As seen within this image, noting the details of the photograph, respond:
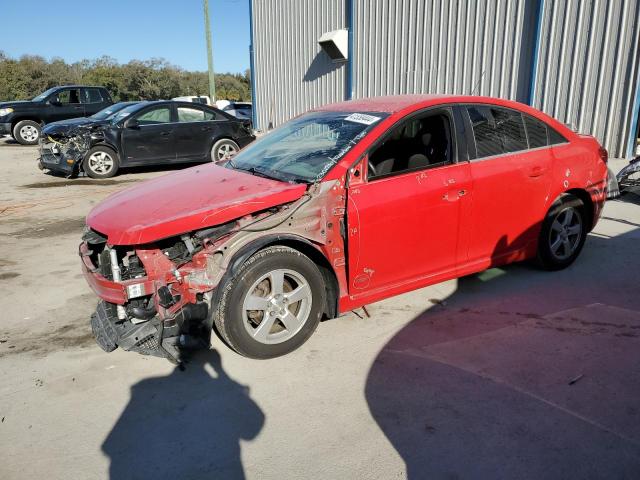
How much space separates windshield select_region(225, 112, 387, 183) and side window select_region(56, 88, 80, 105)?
1548 centimetres

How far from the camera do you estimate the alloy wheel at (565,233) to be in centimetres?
459

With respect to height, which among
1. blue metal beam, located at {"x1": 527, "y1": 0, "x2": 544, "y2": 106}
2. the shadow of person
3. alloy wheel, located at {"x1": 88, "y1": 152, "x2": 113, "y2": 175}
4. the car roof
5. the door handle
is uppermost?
blue metal beam, located at {"x1": 527, "y1": 0, "x2": 544, "y2": 106}

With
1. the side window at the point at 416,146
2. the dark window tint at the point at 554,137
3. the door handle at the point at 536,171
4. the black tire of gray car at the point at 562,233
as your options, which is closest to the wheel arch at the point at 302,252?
the side window at the point at 416,146

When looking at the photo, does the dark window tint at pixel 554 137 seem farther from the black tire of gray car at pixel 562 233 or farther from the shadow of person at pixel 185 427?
the shadow of person at pixel 185 427

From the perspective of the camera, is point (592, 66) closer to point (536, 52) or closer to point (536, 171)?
point (536, 52)

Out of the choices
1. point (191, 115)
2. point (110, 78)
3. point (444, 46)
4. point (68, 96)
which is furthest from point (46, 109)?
point (110, 78)

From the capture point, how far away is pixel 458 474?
92.3 inches

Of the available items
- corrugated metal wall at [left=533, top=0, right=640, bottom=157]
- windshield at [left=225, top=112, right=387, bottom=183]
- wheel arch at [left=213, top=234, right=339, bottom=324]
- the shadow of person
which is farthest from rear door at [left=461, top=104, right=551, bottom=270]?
corrugated metal wall at [left=533, top=0, right=640, bottom=157]

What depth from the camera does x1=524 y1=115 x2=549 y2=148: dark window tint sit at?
14.2 feet

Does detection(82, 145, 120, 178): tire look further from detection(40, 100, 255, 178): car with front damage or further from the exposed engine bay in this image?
the exposed engine bay

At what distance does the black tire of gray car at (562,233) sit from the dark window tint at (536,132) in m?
0.55

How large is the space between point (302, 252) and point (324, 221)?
0.26m

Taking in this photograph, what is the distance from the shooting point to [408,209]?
358cm

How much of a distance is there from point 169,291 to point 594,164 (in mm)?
3995
